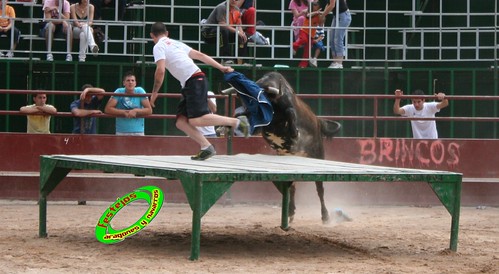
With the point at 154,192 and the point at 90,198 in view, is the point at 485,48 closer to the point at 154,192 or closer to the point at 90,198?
the point at 90,198

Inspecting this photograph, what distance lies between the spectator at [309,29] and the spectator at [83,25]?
3.72 meters

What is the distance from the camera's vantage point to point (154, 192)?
423 inches

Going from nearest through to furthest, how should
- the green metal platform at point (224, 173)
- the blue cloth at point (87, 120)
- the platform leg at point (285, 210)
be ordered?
the green metal platform at point (224, 173) < the platform leg at point (285, 210) < the blue cloth at point (87, 120)

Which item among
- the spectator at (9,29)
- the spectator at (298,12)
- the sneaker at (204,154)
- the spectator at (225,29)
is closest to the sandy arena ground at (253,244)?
the sneaker at (204,154)

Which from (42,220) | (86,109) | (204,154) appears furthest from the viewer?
(86,109)

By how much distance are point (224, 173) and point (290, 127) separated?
12.9 feet

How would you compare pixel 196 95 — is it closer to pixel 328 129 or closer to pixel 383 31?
pixel 328 129

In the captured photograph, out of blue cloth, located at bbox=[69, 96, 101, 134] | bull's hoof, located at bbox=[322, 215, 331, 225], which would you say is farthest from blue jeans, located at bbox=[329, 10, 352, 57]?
bull's hoof, located at bbox=[322, 215, 331, 225]

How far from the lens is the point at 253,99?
40.9ft

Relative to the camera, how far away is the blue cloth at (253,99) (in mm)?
12375

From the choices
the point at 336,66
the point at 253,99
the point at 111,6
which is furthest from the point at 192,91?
the point at 111,6

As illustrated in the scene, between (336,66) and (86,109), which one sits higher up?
(336,66)

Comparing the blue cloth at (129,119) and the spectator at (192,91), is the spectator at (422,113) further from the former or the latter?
the spectator at (192,91)

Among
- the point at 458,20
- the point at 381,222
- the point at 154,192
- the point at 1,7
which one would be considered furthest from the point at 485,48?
the point at 154,192
